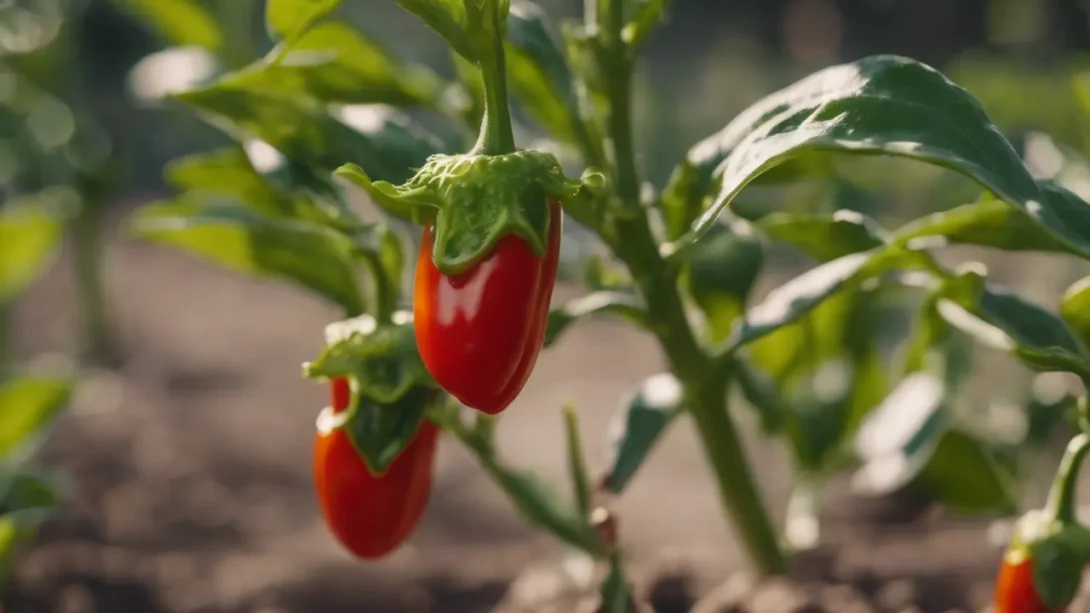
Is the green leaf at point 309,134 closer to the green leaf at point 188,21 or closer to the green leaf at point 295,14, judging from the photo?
the green leaf at point 295,14

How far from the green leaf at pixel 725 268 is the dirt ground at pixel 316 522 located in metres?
0.26

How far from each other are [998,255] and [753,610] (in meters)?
2.08

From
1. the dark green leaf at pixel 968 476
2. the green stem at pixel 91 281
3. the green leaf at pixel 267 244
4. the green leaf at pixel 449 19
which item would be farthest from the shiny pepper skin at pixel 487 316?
the green stem at pixel 91 281

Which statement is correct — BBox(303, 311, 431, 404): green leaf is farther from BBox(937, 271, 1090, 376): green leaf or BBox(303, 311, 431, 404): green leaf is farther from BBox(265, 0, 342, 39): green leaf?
BBox(937, 271, 1090, 376): green leaf

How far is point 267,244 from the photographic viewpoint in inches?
38.5

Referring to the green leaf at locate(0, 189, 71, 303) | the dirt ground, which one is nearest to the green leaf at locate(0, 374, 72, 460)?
the dirt ground

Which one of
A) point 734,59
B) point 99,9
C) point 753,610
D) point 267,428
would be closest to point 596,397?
point 267,428

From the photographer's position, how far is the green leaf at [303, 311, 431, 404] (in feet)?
2.54

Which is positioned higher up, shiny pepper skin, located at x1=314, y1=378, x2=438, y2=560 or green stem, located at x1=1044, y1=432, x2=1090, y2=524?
shiny pepper skin, located at x1=314, y1=378, x2=438, y2=560

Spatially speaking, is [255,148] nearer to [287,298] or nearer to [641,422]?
[641,422]

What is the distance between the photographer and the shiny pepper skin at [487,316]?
626 mm

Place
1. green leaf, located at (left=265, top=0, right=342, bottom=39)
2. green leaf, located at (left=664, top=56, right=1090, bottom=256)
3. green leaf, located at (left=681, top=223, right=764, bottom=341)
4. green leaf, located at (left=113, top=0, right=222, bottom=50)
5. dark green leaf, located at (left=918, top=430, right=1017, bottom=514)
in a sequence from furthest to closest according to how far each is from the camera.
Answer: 1. green leaf, located at (left=113, top=0, right=222, bottom=50)
2. dark green leaf, located at (left=918, top=430, right=1017, bottom=514)
3. green leaf, located at (left=681, top=223, right=764, bottom=341)
4. green leaf, located at (left=265, top=0, right=342, bottom=39)
5. green leaf, located at (left=664, top=56, right=1090, bottom=256)

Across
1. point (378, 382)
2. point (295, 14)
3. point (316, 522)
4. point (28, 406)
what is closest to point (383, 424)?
point (378, 382)

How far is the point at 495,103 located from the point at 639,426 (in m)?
0.32
